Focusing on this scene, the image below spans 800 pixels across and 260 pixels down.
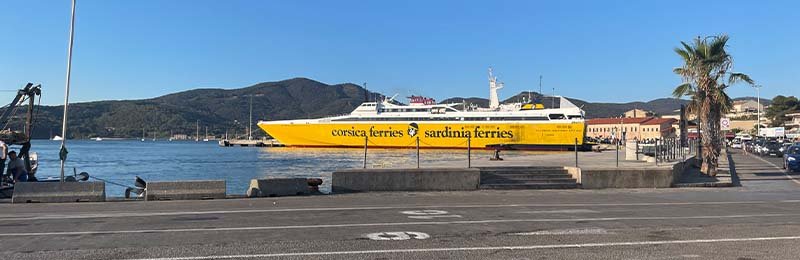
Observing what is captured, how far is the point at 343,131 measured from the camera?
9319 cm

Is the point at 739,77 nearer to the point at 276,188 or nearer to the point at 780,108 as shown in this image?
the point at 276,188

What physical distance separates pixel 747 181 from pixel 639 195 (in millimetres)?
7353

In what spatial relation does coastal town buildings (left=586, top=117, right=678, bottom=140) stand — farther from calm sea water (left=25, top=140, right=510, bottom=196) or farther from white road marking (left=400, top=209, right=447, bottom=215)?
white road marking (left=400, top=209, right=447, bottom=215)

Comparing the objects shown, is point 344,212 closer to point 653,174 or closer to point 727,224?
point 727,224

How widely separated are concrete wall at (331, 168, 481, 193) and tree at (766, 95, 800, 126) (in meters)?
124

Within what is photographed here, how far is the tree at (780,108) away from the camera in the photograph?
4815 inches

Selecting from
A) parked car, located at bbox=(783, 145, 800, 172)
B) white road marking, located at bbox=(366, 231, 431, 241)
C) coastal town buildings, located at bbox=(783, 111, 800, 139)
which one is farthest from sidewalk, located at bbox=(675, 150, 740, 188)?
coastal town buildings, located at bbox=(783, 111, 800, 139)

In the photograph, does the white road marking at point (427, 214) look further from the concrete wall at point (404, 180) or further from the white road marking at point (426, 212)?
the concrete wall at point (404, 180)

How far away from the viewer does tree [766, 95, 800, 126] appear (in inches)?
4815

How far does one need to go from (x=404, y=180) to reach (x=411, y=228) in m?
7.56

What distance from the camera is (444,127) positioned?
8800 cm

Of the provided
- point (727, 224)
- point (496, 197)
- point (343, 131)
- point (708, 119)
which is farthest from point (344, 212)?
point (343, 131)

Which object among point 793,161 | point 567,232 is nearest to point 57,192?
point 567,232

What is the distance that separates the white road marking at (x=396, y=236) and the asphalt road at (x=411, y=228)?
13 mm
